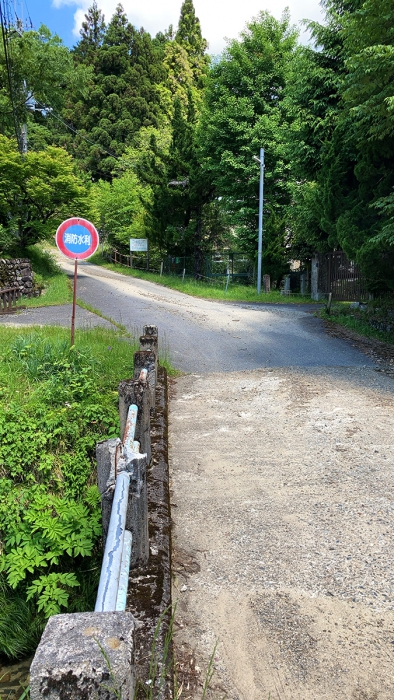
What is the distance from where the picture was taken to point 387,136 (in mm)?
8977

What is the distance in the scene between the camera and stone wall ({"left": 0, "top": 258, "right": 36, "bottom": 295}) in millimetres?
15625

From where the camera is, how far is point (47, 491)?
11.2 ft

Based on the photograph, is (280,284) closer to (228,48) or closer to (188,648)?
(228,48)

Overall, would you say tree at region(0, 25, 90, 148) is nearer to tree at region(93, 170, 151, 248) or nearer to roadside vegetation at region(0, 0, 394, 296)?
roadside vegetation at region(0, 0, 394, 296)

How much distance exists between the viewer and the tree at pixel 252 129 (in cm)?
2067

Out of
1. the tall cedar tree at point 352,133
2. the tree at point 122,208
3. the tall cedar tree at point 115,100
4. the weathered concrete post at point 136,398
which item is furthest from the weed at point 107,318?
the tall cedar tree at point 115,100

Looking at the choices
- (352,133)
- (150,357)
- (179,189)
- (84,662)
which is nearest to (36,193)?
(179,189)

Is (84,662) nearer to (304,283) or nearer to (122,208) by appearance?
(304,283)

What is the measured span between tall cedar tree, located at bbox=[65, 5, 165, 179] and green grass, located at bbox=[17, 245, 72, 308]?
76.5 feet

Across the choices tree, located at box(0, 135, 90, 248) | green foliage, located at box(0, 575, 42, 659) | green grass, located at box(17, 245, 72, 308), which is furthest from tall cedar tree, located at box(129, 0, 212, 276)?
green foliage, located at box(0, 575, 42, 659)

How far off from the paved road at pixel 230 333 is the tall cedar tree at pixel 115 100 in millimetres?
30181

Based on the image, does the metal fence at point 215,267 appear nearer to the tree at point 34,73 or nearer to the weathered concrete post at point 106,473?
the tree at point 34,73

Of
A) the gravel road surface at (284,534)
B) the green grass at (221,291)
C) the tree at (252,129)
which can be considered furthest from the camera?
the tree at (252,129)

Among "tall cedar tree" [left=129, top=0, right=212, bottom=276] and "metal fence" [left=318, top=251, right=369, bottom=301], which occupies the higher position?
"tall cedar tree" [left=129, top=0, right=212, bottom=276]
